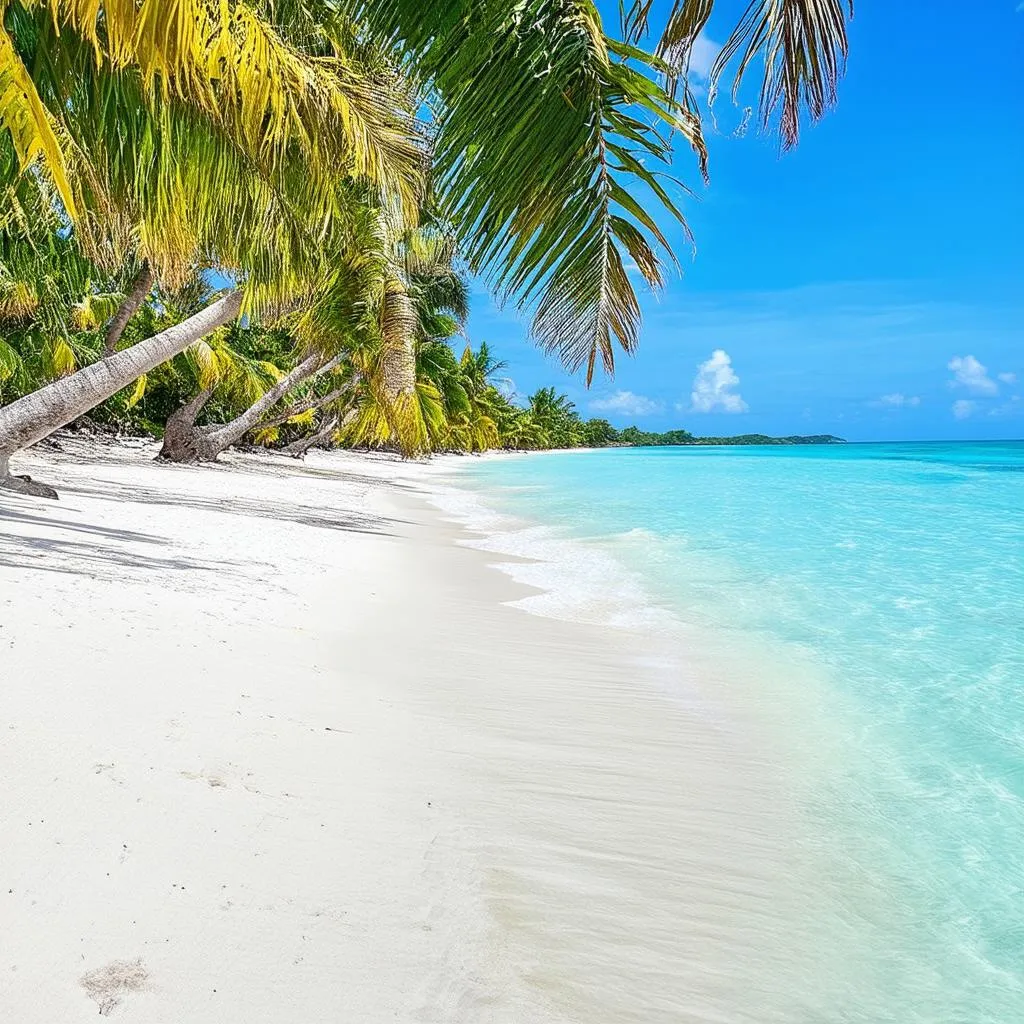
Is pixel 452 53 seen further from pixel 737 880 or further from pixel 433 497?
pixel 433 497

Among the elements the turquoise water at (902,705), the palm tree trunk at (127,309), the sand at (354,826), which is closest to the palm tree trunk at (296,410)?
the turquoise water at (902,705)

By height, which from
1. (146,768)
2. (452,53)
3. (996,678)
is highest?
(452,53)

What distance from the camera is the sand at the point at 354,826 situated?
1.56m

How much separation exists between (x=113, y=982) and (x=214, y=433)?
709 inches

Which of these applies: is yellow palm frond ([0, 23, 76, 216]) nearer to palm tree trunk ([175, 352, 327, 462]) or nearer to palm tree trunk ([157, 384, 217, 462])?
palm tree trunk ([175, 352, 327, 462])

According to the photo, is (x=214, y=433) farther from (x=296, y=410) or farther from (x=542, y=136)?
(x=542, y=136)

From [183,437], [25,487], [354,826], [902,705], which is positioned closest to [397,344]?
[25,487]

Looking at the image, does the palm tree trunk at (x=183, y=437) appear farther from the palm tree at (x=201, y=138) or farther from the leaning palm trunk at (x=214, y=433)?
the palm tree at (x=201, y=138)

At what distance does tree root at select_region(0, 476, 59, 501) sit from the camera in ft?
25.1

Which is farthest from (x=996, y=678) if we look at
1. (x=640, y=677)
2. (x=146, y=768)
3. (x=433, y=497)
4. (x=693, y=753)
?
(x=433, y=497)

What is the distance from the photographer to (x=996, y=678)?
16.0 ft

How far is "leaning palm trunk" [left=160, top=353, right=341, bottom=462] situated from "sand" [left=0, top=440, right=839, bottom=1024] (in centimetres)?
1356

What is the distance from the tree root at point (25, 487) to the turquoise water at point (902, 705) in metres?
5.94

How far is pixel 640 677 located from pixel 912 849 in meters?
1.76
